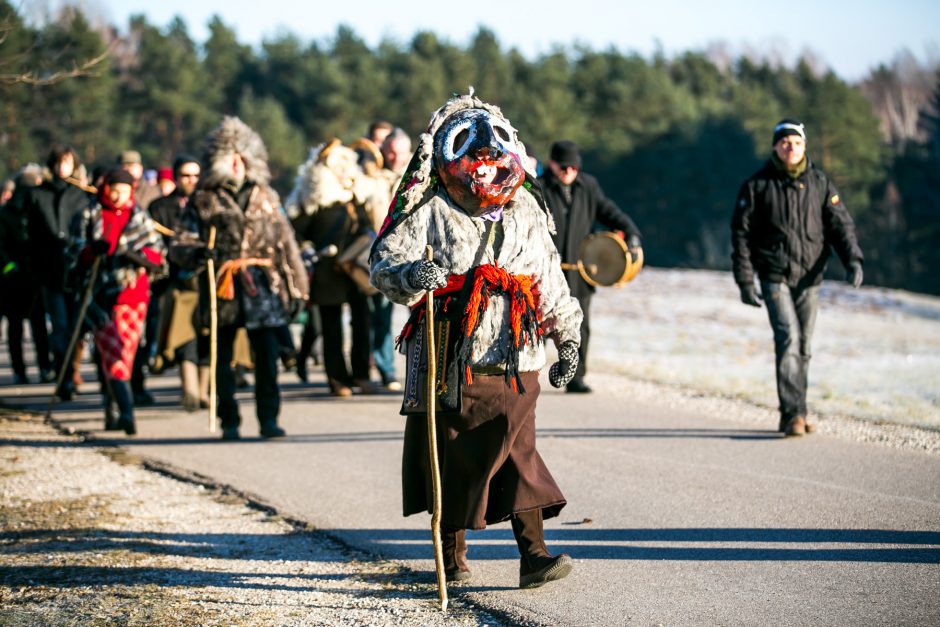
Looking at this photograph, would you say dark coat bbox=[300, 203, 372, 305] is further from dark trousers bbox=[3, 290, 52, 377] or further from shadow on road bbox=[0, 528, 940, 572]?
shadow on road bbox=[0, 528, 940, 572]

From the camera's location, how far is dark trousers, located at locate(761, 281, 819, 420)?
9.14 metres

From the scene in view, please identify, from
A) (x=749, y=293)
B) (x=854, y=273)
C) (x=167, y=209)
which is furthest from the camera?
(x=167, y=209)

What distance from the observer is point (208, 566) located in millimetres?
6363

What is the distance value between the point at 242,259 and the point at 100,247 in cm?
121

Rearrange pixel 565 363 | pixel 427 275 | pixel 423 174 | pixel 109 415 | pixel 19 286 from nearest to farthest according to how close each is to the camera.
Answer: pixel 427 275, pixel 423 174, pixel 565 363, pixel 109 415, pixel 19 286

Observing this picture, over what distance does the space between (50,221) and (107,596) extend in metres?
7.80

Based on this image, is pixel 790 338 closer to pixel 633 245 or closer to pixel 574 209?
pixel 633 245

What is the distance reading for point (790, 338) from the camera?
916 centimetres

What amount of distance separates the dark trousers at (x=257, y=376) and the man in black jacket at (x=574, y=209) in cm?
275

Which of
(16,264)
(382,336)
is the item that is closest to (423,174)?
(382,336)

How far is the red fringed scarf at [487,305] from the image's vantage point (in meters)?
5.64

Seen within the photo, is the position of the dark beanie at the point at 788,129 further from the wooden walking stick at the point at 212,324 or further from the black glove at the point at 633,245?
the wooden walking stick at the point at 212,324

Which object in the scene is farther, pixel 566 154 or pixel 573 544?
pixel 566 154

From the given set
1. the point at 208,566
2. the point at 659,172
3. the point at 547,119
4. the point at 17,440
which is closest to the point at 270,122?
the point at 547,119
